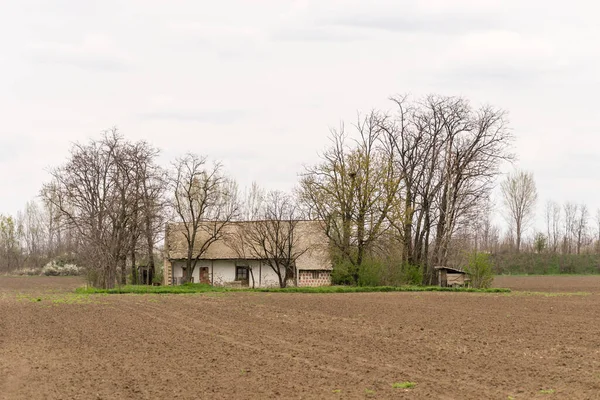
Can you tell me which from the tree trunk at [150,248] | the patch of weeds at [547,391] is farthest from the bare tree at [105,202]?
the patch of weeds at [547,391]

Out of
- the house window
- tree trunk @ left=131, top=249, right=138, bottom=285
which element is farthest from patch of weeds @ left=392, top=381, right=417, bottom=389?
the house window

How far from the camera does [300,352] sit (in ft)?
62.3

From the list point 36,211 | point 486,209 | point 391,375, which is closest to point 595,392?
point 391,375

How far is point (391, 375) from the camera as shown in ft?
50.5

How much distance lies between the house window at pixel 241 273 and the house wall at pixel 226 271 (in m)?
0.31

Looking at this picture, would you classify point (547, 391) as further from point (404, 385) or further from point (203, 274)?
point (203, 274)

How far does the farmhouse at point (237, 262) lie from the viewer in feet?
200

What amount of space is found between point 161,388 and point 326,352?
5.56 m

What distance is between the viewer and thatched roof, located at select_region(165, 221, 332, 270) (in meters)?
60.5

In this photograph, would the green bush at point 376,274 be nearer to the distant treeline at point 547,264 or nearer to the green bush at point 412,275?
the green bush at point 412,275

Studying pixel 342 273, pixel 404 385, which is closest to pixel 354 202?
pixel 342 273

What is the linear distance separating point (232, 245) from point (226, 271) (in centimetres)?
281

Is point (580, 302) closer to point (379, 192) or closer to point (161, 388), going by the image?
point (379, 192)

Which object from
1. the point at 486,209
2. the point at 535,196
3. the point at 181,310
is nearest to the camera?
the point at 181,310
